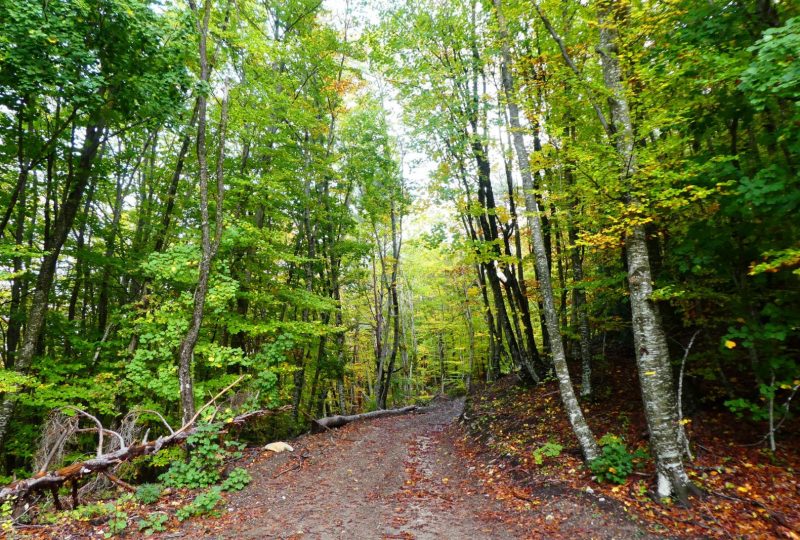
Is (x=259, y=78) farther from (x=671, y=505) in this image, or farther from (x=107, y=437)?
(x=671, y=505)

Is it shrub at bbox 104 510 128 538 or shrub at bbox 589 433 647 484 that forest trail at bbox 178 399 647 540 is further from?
shrub at bbox 104 510 128 538

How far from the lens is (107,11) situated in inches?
253

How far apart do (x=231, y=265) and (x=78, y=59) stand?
5712mm

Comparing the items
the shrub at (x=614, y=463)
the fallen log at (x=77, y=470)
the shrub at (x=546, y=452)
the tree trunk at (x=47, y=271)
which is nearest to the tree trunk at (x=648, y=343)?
the shrub at (x=614, y=463)

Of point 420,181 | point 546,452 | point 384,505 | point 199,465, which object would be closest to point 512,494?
point 546,452

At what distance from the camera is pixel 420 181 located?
15.9 meters

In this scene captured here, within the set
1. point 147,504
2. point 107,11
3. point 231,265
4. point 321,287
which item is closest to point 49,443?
point 147,504

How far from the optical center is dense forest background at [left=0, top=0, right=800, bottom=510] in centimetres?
500

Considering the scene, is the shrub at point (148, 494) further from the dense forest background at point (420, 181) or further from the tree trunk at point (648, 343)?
the tree trunk at point (648, 343)

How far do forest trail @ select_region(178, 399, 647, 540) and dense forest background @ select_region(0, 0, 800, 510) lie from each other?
1419mm

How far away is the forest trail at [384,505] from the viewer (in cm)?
479

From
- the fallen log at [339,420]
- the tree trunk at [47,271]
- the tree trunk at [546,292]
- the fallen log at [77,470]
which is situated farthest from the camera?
the fallen log at [339,420]

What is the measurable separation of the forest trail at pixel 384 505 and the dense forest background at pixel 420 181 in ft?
4.66

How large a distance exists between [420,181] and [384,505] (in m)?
12.9
